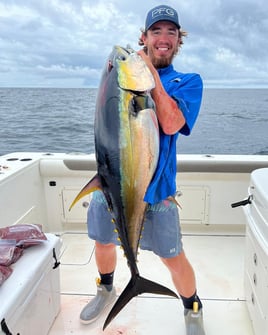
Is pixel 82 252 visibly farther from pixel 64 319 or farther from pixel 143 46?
pixel 143 46

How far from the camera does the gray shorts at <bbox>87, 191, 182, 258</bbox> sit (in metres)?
1.65

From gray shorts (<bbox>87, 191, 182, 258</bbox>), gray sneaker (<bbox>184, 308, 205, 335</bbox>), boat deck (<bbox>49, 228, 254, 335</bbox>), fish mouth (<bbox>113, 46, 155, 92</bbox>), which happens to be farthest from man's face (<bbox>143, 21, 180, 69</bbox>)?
boat deck (<bbox>49, 228, 254, 335</bbox>)

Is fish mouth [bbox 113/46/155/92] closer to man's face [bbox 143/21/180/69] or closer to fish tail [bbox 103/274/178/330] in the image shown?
man's face [bbox 143/21/180/69]

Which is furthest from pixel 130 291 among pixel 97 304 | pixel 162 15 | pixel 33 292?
pixel 162 15

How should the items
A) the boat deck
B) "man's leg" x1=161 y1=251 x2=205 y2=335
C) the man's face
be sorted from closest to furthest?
the man's face, "man's leg" x1=161 y1=251 x2=205 y2=335, the boat deck

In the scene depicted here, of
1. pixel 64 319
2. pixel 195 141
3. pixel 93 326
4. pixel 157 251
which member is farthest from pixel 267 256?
pixel 195 141

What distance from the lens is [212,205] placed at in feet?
9.80

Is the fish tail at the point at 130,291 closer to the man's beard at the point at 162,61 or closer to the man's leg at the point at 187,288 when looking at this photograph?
the man's leg at the point at 187,288

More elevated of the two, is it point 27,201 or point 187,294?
point 27,201

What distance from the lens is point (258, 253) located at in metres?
1.64

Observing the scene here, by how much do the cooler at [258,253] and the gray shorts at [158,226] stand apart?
38cm

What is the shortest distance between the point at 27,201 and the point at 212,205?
61.8 inches

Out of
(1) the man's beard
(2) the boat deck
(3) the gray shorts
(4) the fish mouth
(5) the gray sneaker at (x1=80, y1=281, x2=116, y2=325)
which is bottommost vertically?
(2) the boat deck

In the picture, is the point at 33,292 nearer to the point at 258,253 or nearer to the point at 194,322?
the point at 194,322
